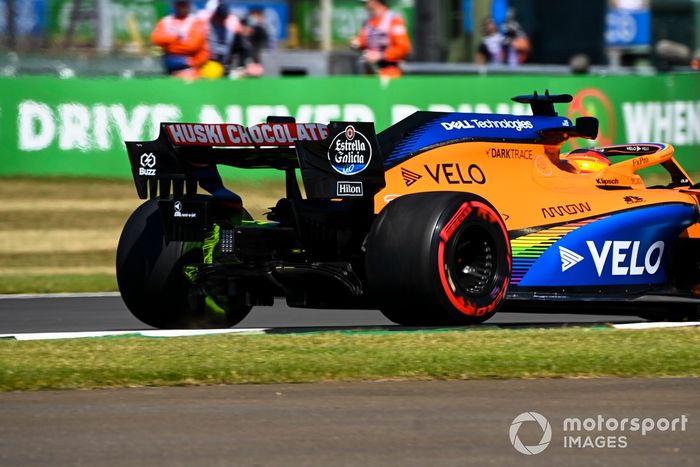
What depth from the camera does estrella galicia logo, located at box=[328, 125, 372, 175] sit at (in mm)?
7500

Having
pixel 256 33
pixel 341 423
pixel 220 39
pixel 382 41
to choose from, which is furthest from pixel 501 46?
pixel 341 423

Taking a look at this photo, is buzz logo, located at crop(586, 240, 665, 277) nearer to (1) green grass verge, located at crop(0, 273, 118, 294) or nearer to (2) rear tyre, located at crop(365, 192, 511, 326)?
(2) rear tyre, located at crop(365, 192, 511, 326)

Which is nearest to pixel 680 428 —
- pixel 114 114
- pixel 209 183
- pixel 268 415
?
pixel 268 415

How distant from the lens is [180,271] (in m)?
8.29

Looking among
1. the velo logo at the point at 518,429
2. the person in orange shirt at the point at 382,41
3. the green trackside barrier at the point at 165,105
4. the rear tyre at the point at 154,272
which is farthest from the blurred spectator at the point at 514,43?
the velo logo at the point at 518,429

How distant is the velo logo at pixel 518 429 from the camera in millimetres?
5105

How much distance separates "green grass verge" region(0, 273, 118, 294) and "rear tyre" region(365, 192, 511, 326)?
4804mm

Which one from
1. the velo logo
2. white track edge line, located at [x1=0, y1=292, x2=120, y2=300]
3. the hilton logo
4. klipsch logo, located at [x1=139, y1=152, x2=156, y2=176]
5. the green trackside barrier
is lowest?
the velo logo

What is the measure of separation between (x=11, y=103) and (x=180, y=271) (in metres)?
7.61

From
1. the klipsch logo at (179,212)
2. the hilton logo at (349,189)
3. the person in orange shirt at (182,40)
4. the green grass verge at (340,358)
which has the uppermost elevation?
the person in orange shirt at (182,40)

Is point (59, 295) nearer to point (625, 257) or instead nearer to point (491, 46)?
point (625, 257)

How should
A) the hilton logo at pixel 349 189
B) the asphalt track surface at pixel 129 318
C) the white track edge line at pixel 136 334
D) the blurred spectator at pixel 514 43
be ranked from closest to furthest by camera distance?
the hilton logo at pixel 349 189 → the white track edge line at pixel 136 334 → the asphalt track surface at pixel 129 318 → the blurred spectator at pixel 514 43

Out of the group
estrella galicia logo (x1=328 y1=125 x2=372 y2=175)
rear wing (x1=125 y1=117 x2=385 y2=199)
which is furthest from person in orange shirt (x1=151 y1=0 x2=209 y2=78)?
estrella galicia logo (x1=328 y1=125 x2=372 y2=175)

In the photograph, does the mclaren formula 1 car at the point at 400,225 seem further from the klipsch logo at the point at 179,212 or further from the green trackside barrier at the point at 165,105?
the green trackside barrier at the point at 165,105
